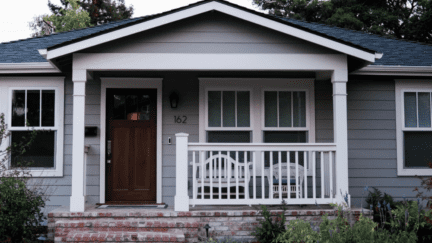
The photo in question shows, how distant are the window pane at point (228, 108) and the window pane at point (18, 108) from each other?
136 inches

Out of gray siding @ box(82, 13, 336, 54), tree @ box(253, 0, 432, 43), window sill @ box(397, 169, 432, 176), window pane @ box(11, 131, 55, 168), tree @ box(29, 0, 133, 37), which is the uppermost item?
tree @ box(29, 0, 133, 37)

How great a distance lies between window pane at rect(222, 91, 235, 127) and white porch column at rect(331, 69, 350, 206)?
5.97ft

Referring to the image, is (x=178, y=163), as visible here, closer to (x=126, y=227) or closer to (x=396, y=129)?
(x=126, y=227)

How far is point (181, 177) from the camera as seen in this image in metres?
5.50

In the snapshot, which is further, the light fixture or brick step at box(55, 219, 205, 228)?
the light fixture

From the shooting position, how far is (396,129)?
680 cm

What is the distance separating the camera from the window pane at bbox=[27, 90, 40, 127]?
6719 mm

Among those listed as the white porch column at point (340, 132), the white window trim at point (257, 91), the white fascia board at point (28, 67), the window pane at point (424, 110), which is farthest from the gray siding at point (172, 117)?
the window pane at point (424, 110)

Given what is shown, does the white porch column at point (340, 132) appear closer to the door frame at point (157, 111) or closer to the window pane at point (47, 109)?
the door frame at point (157, 111)

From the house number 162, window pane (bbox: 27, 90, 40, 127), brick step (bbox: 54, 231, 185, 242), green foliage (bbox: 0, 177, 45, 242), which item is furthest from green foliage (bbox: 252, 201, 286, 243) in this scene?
window pane (bbox: 27, 90, 40, 127)

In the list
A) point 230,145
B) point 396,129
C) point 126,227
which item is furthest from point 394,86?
point 126,227

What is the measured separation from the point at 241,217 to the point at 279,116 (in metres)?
2.17

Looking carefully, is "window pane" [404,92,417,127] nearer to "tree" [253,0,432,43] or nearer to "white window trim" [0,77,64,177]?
"white window trim" [0,77,64,177]

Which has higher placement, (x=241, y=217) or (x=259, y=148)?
(x=259, y=148)
